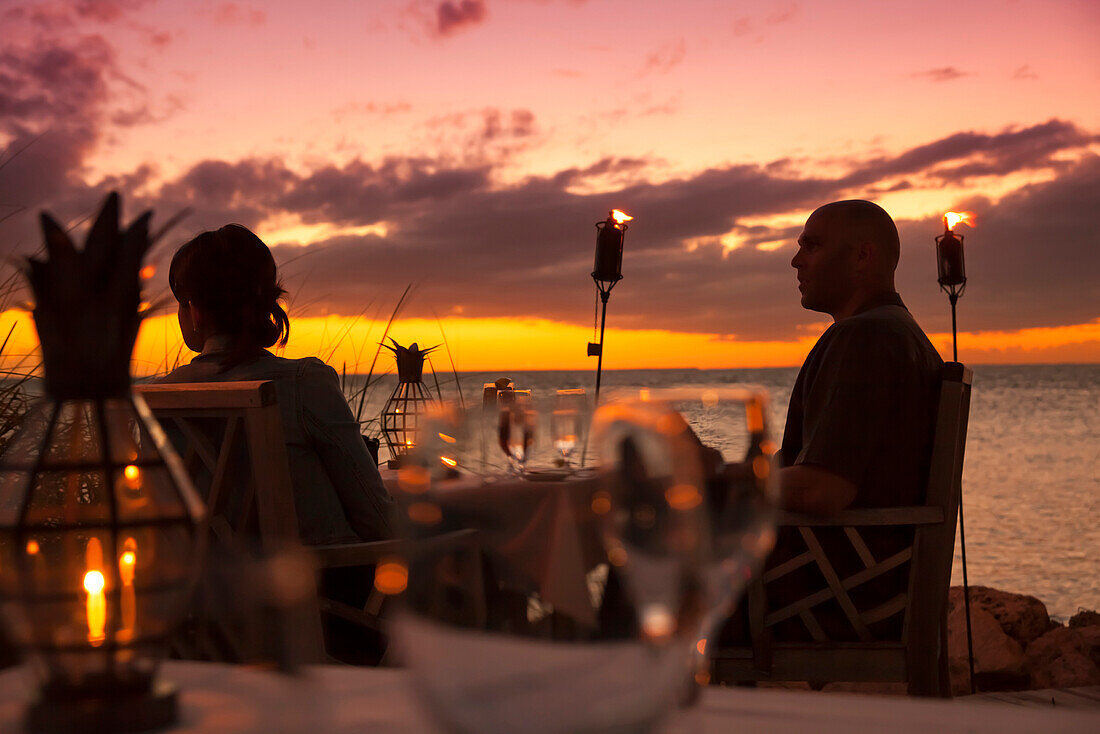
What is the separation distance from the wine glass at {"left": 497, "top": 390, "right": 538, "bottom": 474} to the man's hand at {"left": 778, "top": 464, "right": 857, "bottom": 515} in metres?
1.77

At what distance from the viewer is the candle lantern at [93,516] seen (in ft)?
1.52

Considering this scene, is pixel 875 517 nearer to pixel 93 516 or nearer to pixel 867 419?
pixel 867 419

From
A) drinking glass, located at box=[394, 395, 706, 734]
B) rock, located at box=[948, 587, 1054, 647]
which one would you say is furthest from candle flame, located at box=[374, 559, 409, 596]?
rock, located at box=[948, 587, 1054, 647]

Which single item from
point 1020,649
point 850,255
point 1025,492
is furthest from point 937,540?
point 1025,492

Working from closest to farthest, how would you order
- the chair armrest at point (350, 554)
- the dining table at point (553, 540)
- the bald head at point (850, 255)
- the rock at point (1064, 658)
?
the dining table at point (553, 540)
the chair armrest at point (350, 554)
the bald head at point (850, 255)
the rock at point (1064, 658)

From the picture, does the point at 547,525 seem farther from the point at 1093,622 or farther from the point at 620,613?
the point at 1093,622

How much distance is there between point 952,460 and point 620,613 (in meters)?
2.02

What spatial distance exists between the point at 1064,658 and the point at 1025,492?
1016 centimetres

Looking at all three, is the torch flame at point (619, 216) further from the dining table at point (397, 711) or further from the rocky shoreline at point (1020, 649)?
the dining table at point (397, 711)

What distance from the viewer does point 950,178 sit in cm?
2292

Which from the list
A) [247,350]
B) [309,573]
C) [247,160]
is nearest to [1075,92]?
[247,160]

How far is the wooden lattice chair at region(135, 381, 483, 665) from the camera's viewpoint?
1.43ft

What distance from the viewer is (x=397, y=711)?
0.47 m

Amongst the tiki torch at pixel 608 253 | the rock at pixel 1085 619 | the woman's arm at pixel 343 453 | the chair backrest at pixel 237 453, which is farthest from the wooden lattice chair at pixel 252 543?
the rock at pixel 1085 619
